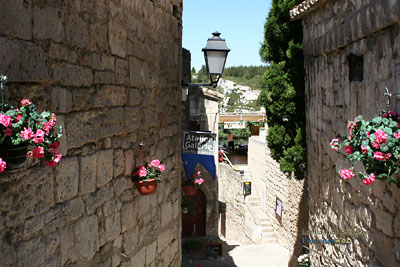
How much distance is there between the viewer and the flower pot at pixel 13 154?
1951 millimetres

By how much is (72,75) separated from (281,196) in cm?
1152

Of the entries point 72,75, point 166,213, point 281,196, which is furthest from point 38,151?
point 281,196

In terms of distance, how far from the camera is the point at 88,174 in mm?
3004

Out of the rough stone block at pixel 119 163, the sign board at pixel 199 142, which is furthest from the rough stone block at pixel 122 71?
the sign board at pixel 199 142

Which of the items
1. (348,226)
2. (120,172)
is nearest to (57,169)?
(120,172)

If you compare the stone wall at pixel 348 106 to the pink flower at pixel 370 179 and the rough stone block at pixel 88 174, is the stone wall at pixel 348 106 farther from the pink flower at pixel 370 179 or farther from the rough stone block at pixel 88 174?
the rough stone block at pixel 88 174

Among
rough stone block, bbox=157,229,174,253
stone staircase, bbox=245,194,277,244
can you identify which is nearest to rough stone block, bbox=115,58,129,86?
rough stone block, bbox=157,229,174,253

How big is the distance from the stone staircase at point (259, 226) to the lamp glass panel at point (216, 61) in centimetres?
877

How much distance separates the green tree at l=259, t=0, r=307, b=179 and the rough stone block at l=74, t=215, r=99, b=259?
21.8 ft

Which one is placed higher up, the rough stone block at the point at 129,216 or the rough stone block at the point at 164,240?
the rough stone block at the point at 129,216

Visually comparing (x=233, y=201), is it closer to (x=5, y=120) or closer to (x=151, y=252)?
(x=151, y=252)

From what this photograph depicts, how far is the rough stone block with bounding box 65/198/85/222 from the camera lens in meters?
2.75

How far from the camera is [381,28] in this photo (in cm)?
362

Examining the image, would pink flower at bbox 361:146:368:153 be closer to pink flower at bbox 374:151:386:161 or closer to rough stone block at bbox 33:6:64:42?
pink flower at bbox 374:151:386:161
